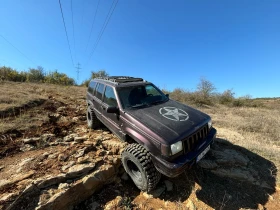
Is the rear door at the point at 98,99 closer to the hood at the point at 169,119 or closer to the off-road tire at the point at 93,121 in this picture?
the off-road tire at the point at 93,121

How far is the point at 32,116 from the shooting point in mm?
6078

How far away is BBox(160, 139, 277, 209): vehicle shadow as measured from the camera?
274 cm

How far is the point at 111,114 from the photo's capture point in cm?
386

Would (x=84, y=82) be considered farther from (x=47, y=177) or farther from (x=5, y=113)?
(x=47, y=177)

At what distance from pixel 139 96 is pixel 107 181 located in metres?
2.10

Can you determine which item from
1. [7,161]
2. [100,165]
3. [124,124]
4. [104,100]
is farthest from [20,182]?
[104,100]

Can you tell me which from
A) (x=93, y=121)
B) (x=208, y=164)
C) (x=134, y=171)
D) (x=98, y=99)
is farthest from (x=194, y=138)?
(x=93, y=121)

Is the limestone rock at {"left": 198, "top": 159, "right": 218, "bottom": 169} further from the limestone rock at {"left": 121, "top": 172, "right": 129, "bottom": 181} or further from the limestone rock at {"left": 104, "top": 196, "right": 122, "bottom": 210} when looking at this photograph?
the limestone rock at {"left": 104, "top": 196, "right": 122, "bottom": 210}

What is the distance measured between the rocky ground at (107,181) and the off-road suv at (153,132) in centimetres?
43

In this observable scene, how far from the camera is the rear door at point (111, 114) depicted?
3.61 metres

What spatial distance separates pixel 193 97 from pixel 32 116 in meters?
11.3

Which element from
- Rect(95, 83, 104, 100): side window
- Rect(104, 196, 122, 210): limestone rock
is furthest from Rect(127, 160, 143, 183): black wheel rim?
Rect(95, 83, 104, 100): side window

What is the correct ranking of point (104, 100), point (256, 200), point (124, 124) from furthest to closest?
point (104, 100) < point (124, 124) < point (256, 200)

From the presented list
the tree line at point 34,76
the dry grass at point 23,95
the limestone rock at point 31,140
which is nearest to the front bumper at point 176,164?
the limestone rock at point 31,140
